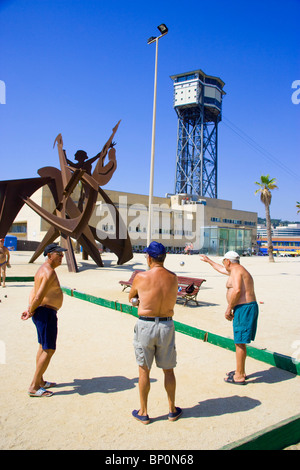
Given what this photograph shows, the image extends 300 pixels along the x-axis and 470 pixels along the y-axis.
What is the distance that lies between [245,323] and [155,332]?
148cm

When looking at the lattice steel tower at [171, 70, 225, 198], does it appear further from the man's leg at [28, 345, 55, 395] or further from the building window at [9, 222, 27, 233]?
the man's leg at [28, 345, 55, 395]

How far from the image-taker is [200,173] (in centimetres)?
8319

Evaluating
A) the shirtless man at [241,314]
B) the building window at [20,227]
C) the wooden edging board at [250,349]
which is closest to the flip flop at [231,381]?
the shirtless man at [241,314]

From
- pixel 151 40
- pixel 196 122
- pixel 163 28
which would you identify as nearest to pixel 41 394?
pixel 163 28

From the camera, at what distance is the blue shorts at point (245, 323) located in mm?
3975

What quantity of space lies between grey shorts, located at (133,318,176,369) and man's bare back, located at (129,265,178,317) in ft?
0.32

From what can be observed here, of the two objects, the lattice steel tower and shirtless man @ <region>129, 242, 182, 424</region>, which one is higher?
the lattice steel tower

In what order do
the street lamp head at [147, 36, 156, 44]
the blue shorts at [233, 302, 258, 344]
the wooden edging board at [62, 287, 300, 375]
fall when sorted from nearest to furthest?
the blue shorts at [233, 302, 258, 344] → the wooden edging board at [62, 287, 300, 375] → the street lamp head at [147, 36, 156, 44]

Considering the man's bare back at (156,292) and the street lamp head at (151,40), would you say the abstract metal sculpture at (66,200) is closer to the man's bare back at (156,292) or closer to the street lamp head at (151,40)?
the street lamp head at (151,40)

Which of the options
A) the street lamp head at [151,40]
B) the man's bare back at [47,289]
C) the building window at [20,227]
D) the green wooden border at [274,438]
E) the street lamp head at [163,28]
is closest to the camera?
the green wooden border at [274,438]

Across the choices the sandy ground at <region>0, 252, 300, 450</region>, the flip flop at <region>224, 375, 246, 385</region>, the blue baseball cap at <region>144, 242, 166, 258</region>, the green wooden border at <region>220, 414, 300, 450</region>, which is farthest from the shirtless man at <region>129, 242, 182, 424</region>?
the flip flop at <region>224, 375, 246, 385</region>

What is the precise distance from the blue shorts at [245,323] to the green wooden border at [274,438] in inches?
44.2

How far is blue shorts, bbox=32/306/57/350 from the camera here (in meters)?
3.51

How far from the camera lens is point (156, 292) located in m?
3.10
